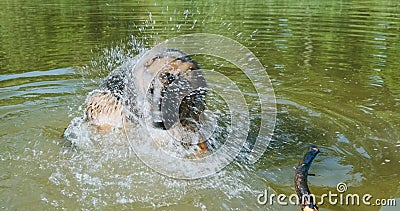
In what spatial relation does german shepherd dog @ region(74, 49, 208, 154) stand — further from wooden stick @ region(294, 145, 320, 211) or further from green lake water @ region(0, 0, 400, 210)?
wooden stick @ region(294, 145, 320, 211)

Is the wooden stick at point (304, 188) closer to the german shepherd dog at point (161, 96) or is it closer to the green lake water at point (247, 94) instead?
the green lake water at point (247, 94)

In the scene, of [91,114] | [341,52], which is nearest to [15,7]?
[341,52]

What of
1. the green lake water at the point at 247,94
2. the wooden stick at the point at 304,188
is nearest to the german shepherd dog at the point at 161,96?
the green lake water at the point at 247,94

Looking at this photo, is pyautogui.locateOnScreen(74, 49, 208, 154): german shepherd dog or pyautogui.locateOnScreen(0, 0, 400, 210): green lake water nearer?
pyautogui.locateOnScreen(0, 0, 400, 210): green lake water

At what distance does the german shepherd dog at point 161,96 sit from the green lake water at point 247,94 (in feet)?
1.90

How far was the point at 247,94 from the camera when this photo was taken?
9031mm

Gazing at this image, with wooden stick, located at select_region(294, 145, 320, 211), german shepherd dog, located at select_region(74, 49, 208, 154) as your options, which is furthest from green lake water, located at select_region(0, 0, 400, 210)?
german shepherd dog, located at select_region(74, 49, 208, 154)

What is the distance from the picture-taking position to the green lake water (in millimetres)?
4855

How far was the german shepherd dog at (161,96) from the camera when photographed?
4988mm

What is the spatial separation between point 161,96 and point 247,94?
4245 mm

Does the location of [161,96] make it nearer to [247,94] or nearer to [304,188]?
[304,188]

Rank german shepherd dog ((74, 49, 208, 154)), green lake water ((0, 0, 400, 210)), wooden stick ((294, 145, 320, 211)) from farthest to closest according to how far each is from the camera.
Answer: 1. german shepherd dog ((74, 49, 208, 154))
2. green lake water ((0, 0, 400, 210))
3. wooden stick ((294, 145, 320, 211))

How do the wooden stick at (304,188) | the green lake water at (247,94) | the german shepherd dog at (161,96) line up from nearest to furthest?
1. the wooden stick at (304,188)
2. the green lake water at (247,94)
3. the german shepherd dog at (161,96)

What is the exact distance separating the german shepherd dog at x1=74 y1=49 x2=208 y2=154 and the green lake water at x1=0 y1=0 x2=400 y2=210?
22.8 inches
